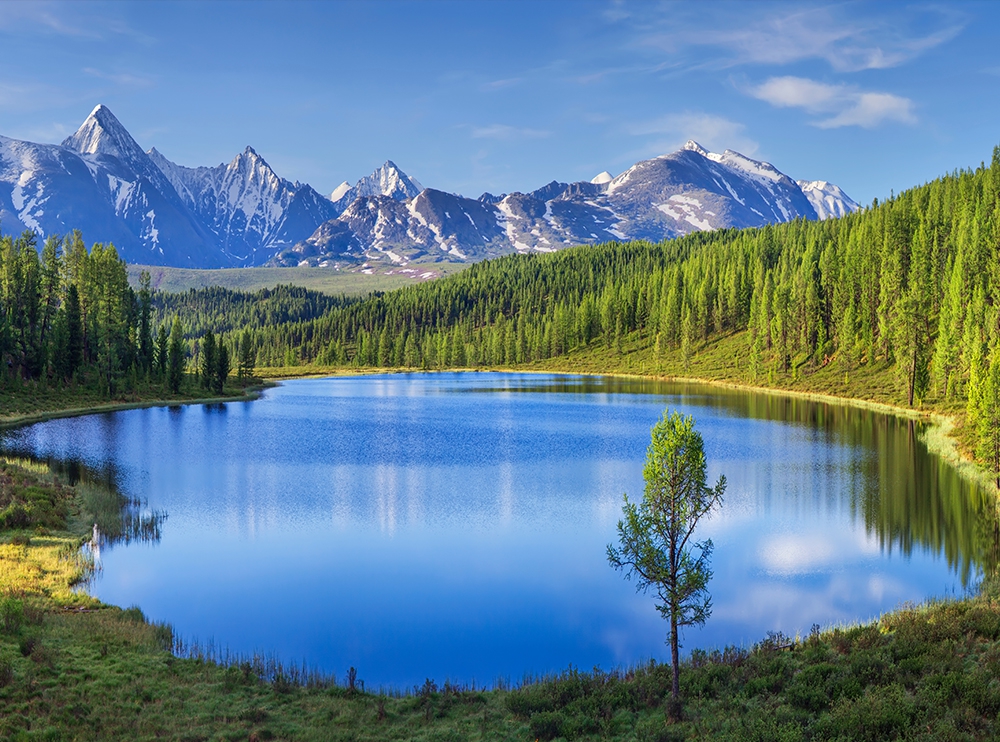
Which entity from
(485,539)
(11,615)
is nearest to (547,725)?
(11,615)

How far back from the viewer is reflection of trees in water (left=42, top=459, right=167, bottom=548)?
41.3m

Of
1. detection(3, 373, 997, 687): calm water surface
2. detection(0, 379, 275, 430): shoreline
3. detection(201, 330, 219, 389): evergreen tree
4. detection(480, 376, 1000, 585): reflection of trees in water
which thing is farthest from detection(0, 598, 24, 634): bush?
detection(201, 330, 219, 389): evergreen tree

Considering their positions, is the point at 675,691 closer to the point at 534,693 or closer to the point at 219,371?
the point at 534,693

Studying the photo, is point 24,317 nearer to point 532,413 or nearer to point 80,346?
point 80,346

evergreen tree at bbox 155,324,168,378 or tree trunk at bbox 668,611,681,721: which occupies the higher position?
evergreen tree at bbox 155,324,168,378

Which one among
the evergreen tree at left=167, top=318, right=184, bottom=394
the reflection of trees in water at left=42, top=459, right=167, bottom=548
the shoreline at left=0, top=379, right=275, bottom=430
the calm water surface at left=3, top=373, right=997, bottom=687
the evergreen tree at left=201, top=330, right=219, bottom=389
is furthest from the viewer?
the evergreen tree at left=201, top=330, right=219, bottom=389

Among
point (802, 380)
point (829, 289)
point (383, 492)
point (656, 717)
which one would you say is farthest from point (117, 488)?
point (829, 289)

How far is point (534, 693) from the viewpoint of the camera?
21578 millimetres

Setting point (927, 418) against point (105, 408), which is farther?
point (105, 408)

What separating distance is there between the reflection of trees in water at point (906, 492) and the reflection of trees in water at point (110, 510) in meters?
42.1

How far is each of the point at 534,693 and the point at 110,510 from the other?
3545 cm

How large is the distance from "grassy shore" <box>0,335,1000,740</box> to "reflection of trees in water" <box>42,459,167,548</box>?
532 inches

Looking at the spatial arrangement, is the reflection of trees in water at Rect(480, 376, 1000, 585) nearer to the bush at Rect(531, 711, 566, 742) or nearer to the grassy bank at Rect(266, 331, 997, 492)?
the grassy bank at Rect(266, 331, 997, 492)

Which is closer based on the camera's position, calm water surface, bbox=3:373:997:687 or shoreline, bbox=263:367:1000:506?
calm water surface, bbox=3:373:997:687
